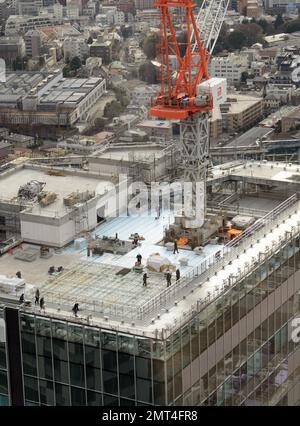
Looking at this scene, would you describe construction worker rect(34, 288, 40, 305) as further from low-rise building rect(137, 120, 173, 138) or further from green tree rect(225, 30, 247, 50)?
green tree rect(225, 30, 247, 50)

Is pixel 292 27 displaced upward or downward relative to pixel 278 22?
downward

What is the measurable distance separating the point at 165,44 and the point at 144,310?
4.69 meters

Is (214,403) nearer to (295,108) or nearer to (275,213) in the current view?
(275,213)

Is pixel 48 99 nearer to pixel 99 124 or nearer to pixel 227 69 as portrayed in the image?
pixel 99 124

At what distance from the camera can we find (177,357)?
922 cm

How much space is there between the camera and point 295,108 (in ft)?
157

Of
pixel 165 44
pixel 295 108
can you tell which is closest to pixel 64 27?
pixel 295 108

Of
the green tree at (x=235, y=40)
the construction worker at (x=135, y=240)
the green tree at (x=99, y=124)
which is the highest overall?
the construction worker at (x=135, y=240)

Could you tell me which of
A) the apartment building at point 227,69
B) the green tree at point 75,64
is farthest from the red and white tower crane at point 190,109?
the green tree at point 75,64

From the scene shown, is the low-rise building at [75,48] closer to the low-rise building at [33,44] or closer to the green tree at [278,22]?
the low-rise building at [33,44]

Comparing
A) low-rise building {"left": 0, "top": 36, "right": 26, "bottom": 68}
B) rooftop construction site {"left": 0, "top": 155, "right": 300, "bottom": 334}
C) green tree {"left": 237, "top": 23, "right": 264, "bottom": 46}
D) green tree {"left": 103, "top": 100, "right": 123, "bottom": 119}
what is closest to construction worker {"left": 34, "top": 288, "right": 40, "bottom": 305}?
rooftop construction site {"left": 0, "top": 155, "right": 300, "bottom": 334}

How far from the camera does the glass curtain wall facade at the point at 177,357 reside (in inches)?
360

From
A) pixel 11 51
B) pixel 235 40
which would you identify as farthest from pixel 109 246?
pixel 235 40

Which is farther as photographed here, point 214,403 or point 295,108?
point 295,108
